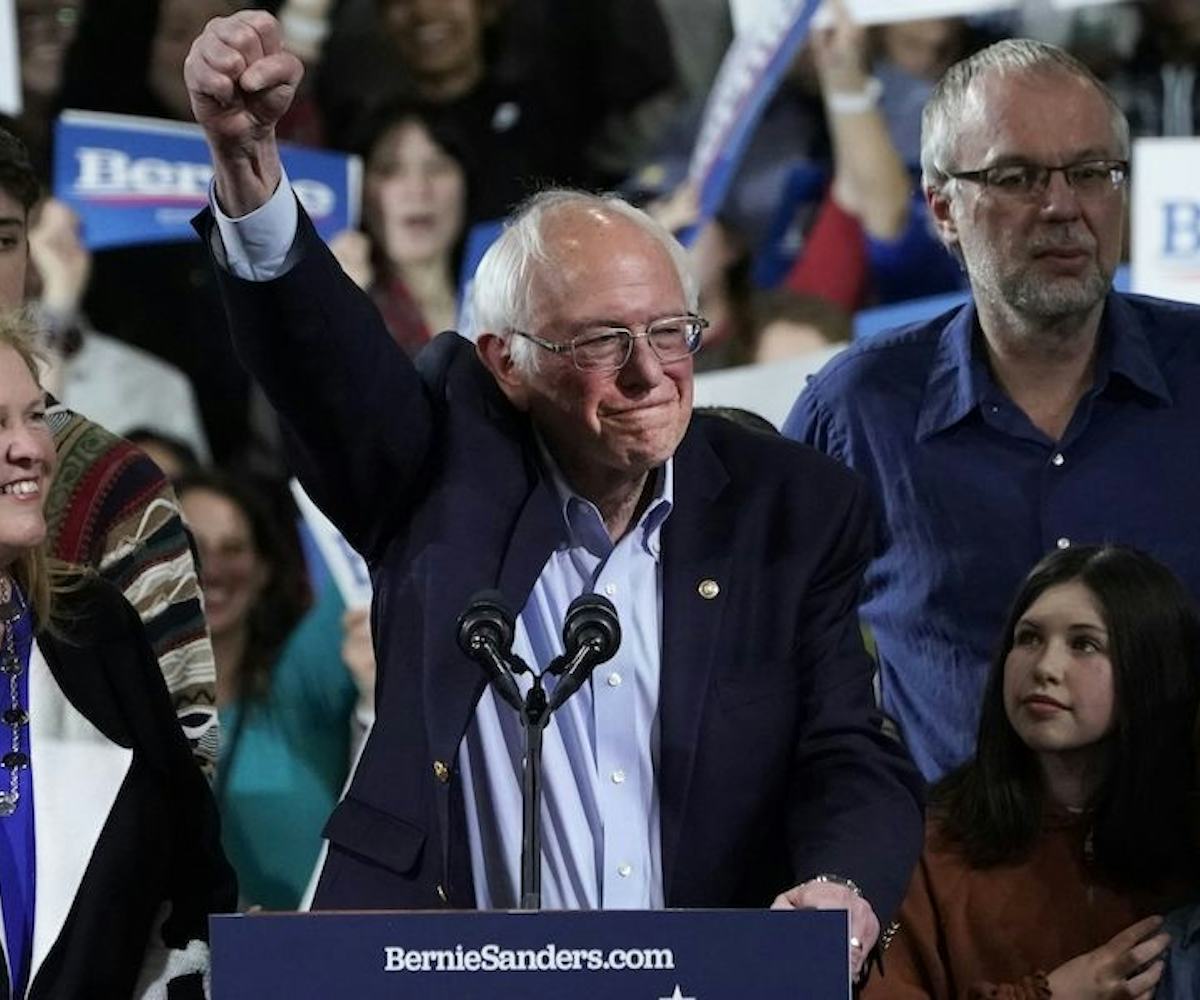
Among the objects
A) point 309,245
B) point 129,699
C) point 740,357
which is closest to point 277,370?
point 309,245

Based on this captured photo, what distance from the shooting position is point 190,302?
5289 mm

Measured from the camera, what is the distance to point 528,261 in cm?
268

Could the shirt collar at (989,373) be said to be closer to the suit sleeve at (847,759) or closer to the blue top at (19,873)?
the suit sleeve at (847,759)

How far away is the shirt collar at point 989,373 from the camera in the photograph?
3537mm

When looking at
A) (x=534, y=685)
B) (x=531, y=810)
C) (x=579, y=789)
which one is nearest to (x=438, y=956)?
(x=531, y=810)

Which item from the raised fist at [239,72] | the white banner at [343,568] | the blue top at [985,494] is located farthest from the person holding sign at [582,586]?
the white banner at [343,568]

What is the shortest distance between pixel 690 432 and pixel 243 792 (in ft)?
8.36

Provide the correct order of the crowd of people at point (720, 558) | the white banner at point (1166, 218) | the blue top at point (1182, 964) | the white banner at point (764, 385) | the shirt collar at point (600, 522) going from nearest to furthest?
1. the crowd of people at point (720, 558)
2. the shirt collar at point (600, 522)
3. the blue top at point (1182, 964)
4. the white banner at point (1166, 218)
5. the white banner at point (764, 385)

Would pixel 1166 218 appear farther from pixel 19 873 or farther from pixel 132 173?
pixel 19 873

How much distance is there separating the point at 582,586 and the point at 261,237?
0.54 meters

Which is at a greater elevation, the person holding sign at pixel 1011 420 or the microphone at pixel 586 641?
the person holding sign at pixel 1011 420

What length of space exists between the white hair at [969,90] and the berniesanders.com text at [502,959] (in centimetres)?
179

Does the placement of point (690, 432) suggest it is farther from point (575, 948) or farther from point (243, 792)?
point (243, 792)

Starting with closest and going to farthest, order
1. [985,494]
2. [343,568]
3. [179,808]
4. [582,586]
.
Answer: [582,586]
[179,808]
[985,494]
[343,568]
